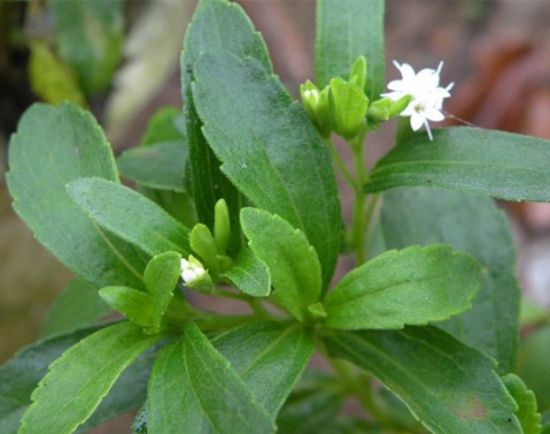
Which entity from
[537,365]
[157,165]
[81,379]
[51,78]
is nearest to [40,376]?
[81,379]

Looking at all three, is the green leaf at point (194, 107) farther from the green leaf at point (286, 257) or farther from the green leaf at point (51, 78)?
the green leaf at point (51, 78)

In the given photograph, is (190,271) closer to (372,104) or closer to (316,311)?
(316,311)

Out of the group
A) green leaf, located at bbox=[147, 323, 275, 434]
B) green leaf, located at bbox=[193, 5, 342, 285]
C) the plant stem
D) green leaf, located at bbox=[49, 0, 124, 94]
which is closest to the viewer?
green leaf, located at bbox=[147, 323, 275, 434]

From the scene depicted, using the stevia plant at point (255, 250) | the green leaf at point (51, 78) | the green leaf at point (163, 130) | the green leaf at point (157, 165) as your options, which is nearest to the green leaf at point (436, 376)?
the stevia plant at point (255, 250)

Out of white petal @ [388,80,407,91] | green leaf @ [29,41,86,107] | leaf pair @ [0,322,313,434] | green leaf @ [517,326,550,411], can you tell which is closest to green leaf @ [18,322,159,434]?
leaf pair @ [0,322,313,434]

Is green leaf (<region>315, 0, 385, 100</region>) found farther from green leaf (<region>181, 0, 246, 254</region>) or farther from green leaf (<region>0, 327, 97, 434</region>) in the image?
green leaf (<region>0, 327, 97, 434</region>)

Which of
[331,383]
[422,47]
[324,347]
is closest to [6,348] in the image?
[331,383]
